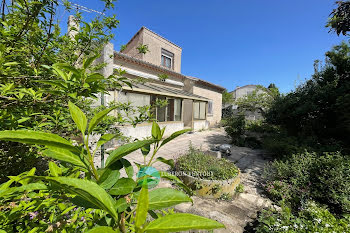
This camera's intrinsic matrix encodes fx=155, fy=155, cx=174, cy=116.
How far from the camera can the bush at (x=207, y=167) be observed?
3.91 meters

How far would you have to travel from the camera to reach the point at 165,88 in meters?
11.7

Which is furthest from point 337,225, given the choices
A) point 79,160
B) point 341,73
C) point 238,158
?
point 341,73

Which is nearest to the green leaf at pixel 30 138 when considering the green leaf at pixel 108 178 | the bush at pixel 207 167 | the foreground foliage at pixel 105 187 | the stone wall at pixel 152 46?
the foreground foliage at pixel 105 187

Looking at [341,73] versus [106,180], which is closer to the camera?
[106,180]

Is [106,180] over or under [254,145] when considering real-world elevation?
over

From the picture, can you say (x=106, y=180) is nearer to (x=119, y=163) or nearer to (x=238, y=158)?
(x=119, y=163)

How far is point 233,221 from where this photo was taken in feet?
9.16

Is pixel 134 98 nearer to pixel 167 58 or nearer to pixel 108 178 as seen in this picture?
pixel 108 178

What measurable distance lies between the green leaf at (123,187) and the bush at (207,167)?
3.71 m

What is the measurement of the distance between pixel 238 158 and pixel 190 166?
3.38m

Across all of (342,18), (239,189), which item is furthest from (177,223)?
(342,18)

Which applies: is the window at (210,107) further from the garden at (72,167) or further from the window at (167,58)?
the garden at (72,167)

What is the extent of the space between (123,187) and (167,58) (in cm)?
1614

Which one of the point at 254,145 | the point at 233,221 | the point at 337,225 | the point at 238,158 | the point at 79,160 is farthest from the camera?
the point at 254,145
